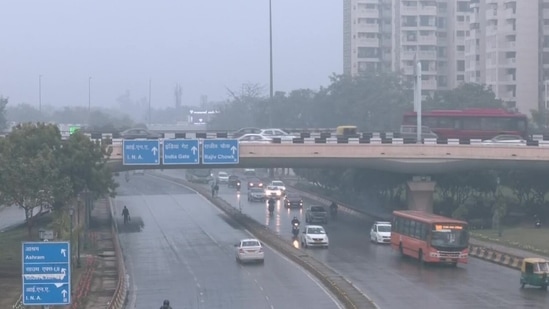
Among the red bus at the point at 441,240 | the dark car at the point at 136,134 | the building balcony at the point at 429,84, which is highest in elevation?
the building balcony at the point at 429,84

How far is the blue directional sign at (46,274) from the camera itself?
66.4 feet

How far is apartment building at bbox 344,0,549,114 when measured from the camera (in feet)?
340

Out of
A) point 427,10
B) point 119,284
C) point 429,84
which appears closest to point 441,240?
point 119,284

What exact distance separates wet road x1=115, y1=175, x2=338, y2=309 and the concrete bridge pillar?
31.8ft

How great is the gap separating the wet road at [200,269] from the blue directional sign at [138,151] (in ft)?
12.4

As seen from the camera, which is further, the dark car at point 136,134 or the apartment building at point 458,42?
the apartment building at point 458,42

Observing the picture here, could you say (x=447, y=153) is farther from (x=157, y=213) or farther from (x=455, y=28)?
(x=455, y=28)

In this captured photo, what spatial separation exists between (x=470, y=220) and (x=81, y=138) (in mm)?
22015

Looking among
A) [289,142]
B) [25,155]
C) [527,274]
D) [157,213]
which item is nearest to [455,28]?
[157,213]

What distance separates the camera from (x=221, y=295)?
34062 millimetres

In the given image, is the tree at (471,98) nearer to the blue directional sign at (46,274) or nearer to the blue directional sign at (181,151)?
the blue directional sign at (181,151)

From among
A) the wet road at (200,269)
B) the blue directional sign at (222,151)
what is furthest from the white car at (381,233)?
the blue directional sign at (222,151)

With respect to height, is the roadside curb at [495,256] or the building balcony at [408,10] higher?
the building balcony at [408,10]

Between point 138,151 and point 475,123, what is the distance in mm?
26115
